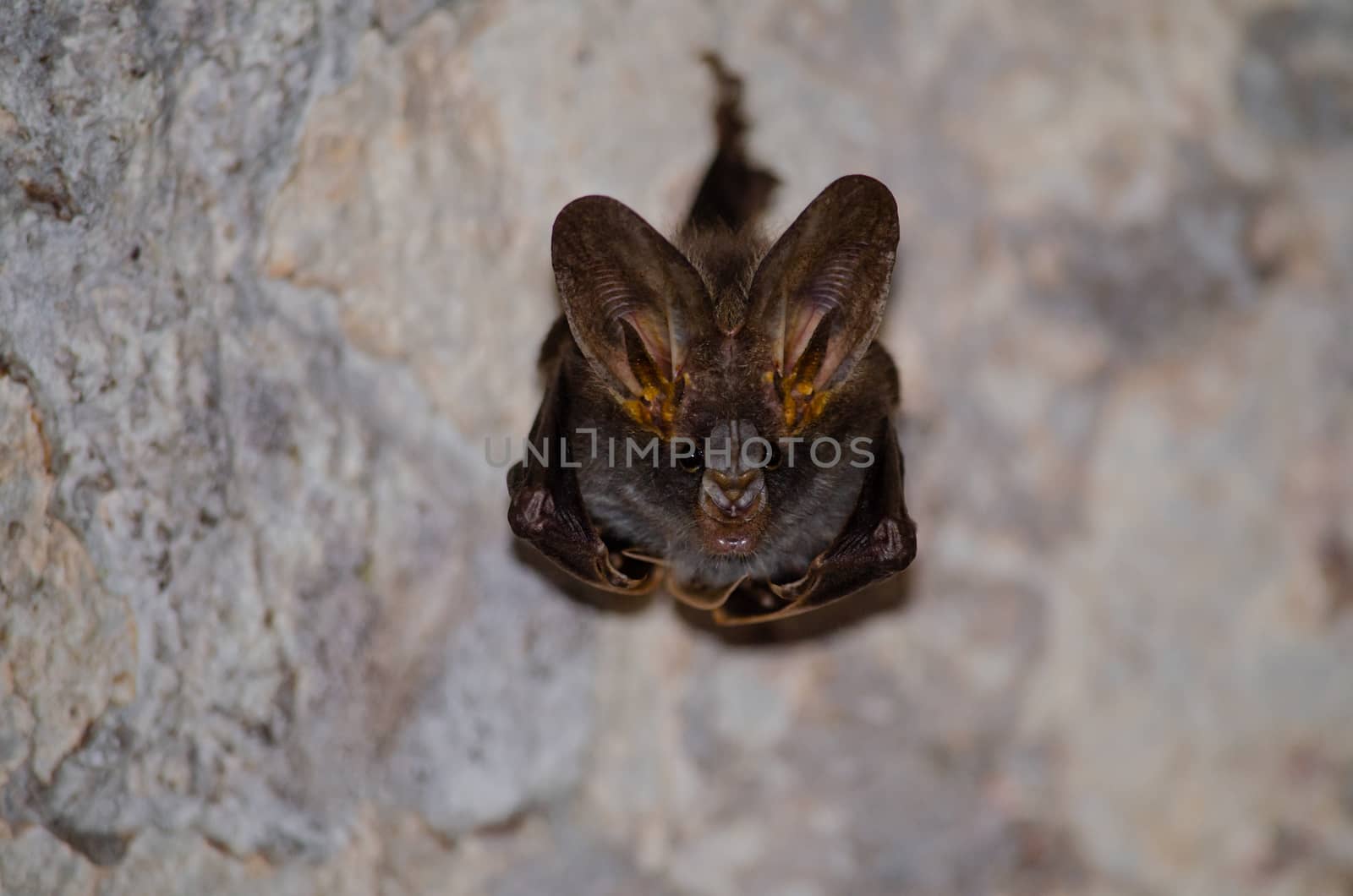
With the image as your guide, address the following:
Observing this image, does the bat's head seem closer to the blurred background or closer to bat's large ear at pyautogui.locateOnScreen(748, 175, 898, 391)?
bat's large ear at pyautogui.locateOnScreen(748, 175, 898, 391)

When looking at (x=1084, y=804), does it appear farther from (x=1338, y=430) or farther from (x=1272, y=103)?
(x=1272, y=103)

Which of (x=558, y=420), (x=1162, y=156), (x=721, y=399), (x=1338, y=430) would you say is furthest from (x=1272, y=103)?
(x=558, y=420)

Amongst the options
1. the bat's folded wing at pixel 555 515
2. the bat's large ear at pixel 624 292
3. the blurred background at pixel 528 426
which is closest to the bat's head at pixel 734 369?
the bat's large ear at pixel 624 292

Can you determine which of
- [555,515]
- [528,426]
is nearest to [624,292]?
[555,515]

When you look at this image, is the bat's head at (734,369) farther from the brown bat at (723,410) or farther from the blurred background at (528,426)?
the blurred background at (528,426)

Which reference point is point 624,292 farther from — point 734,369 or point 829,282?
point 829,282

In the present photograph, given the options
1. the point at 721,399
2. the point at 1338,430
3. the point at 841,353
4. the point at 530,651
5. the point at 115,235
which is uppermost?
the point at 1338,430

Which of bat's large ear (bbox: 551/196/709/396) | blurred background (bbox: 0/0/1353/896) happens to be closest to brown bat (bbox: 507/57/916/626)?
bat's large ear (bbox: 551/196/709/396)
